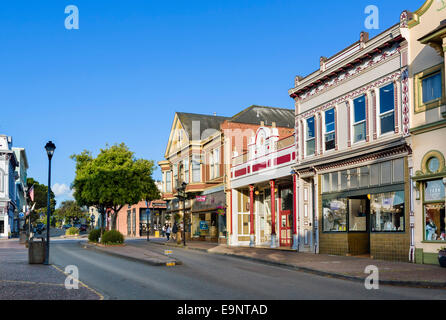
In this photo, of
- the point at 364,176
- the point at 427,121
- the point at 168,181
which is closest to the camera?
the point at 427,121

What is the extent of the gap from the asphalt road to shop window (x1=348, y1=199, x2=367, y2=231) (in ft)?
20.4

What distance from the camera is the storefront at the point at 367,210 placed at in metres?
20.1

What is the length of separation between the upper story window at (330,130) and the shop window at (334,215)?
9.05ft

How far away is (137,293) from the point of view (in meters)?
12.2

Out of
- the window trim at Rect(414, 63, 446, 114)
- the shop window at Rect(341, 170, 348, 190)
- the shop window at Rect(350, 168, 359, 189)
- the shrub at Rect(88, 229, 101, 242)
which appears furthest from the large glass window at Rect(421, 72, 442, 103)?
the shrub at Rect(88, 229, 101, 242)

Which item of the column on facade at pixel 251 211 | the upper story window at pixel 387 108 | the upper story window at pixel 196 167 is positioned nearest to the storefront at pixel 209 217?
the upper story window at pixel 196 167

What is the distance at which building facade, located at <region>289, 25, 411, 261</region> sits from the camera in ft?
66.8

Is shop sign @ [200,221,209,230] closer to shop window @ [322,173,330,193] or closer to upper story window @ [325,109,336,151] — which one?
shop window @ [322,173,330,193]

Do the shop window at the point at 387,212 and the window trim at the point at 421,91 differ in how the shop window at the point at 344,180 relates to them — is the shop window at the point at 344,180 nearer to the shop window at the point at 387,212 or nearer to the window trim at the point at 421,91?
the shop window at the point at 387,212

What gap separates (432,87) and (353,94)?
16.3 ft

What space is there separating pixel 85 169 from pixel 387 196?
27185 millimetres

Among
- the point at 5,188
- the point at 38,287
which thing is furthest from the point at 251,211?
the point at 5,188

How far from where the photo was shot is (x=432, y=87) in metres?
18.9

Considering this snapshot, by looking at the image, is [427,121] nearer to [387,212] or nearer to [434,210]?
[434,210]
